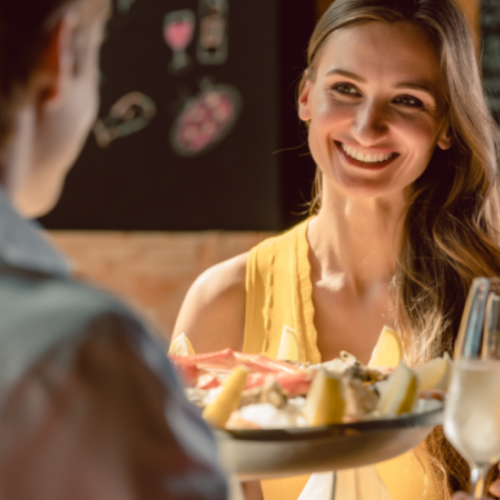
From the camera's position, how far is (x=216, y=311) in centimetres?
138

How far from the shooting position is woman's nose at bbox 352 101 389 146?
1.18m

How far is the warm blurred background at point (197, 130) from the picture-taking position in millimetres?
2363

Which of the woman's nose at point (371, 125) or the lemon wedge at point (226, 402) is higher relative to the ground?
the woman's nose at point (371, 125)

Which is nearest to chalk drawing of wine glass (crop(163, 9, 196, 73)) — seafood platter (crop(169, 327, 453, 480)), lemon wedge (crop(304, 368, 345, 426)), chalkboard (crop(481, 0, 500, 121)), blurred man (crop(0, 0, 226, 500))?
chalkboard (crop(481, 0, 500, 121))

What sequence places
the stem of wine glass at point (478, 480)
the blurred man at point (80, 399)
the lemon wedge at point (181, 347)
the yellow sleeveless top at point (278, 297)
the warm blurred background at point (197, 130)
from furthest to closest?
the warm blurred background at point (197, 130), the yellow sleeveless top at point (278, 297), the lemon wedge at point (181, 347), the stem of wine glass at point (478, 480), the blurred man at point (80, 399)

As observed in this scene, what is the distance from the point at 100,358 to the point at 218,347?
3.50 ft

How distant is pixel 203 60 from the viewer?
2.41 m

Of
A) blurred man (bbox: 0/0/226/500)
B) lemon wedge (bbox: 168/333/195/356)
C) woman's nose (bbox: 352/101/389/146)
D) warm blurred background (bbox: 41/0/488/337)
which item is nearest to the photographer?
blurred man (bbox: 0/0/226/500)

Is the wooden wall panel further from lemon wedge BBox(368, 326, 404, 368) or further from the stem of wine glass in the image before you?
the stem of wine glass

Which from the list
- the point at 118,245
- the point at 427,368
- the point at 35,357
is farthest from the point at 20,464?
the point at 118,245

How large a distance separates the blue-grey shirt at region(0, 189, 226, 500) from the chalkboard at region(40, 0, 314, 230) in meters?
2.00

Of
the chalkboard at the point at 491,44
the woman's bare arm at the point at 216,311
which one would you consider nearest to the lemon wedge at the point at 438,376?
the woman's bare arm at the point at 216,311

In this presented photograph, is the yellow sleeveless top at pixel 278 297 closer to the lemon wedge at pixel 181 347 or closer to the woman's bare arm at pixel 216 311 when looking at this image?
the woman's bare arm at pixel 216 311

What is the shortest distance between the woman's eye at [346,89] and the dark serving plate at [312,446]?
2.46ft
